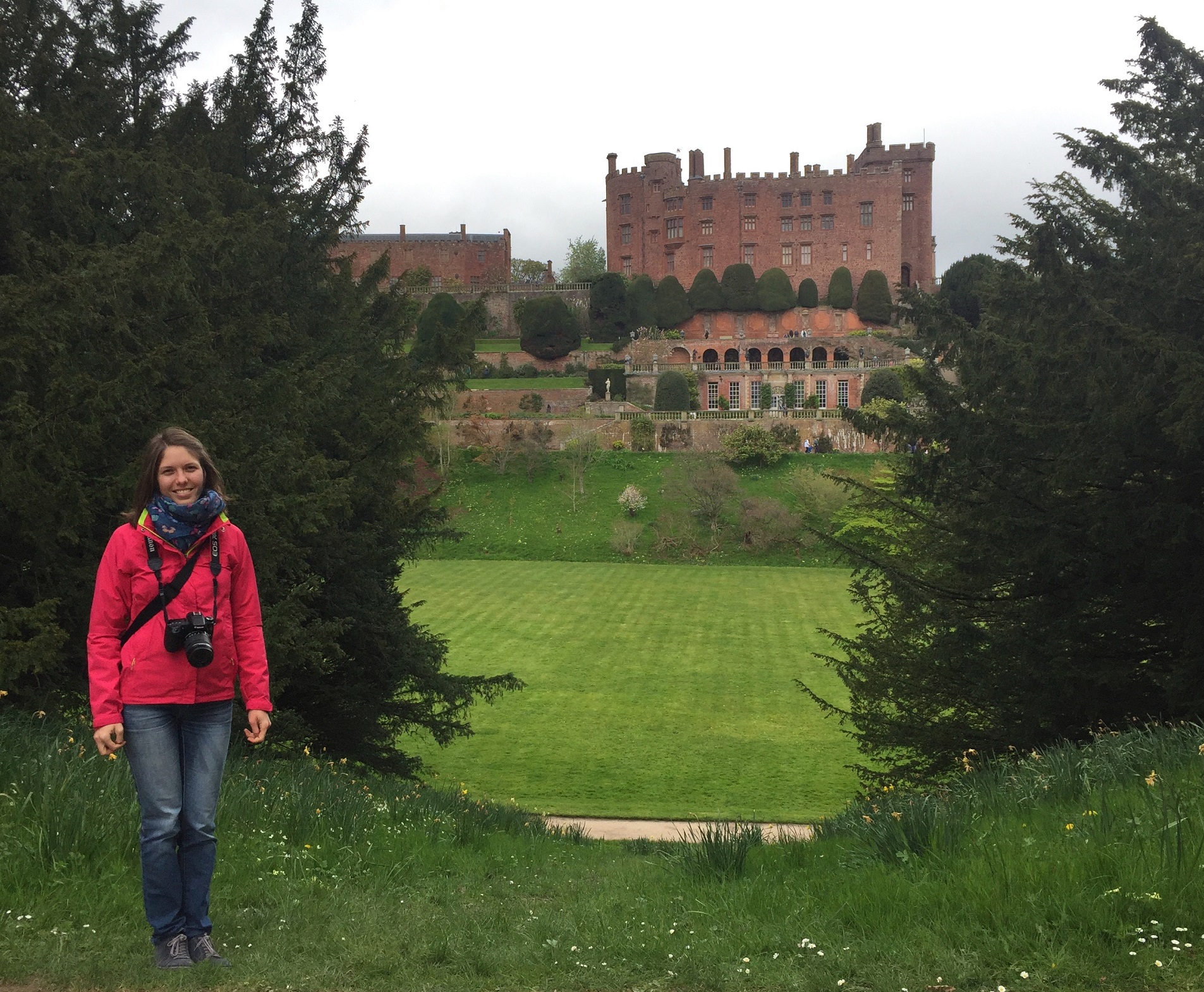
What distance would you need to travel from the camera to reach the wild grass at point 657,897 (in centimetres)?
350

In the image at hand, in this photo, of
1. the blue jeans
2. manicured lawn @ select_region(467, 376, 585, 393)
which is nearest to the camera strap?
the blue jeans

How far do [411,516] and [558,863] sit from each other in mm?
6798

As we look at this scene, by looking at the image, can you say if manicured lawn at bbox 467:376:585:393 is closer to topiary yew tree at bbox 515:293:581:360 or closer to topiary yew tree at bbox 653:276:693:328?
topiary yew tree at bbox 515:293:581:360

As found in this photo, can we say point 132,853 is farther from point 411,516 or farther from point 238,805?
point 411,516

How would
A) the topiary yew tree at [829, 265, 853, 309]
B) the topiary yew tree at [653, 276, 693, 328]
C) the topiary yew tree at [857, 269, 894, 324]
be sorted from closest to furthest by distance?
the topiary yew tree at [857, 269, 894, 324], the topiary yew tree at [653, 276, 693, 328], the topiary yew tree at [829, 265, 853, 309]

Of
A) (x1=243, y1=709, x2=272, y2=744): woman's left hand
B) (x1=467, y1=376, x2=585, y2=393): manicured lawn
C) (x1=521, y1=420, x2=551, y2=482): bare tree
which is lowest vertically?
(x1=521, y1=420, x2=551, y2=482): bare tree

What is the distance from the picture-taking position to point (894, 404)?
10.0m

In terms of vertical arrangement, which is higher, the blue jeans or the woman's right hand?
the woman's right hand

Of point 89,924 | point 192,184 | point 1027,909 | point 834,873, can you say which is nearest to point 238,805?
point 89,924

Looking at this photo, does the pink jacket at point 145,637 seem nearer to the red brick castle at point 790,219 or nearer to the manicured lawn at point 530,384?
the manicured lawn at point 530,384

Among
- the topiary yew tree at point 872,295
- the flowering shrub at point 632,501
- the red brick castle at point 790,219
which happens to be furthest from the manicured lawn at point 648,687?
the red brick castle at point 790,219

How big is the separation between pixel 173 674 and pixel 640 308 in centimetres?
6621

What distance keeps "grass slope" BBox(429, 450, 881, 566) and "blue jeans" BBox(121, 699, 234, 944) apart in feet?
118

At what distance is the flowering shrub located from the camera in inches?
1710
